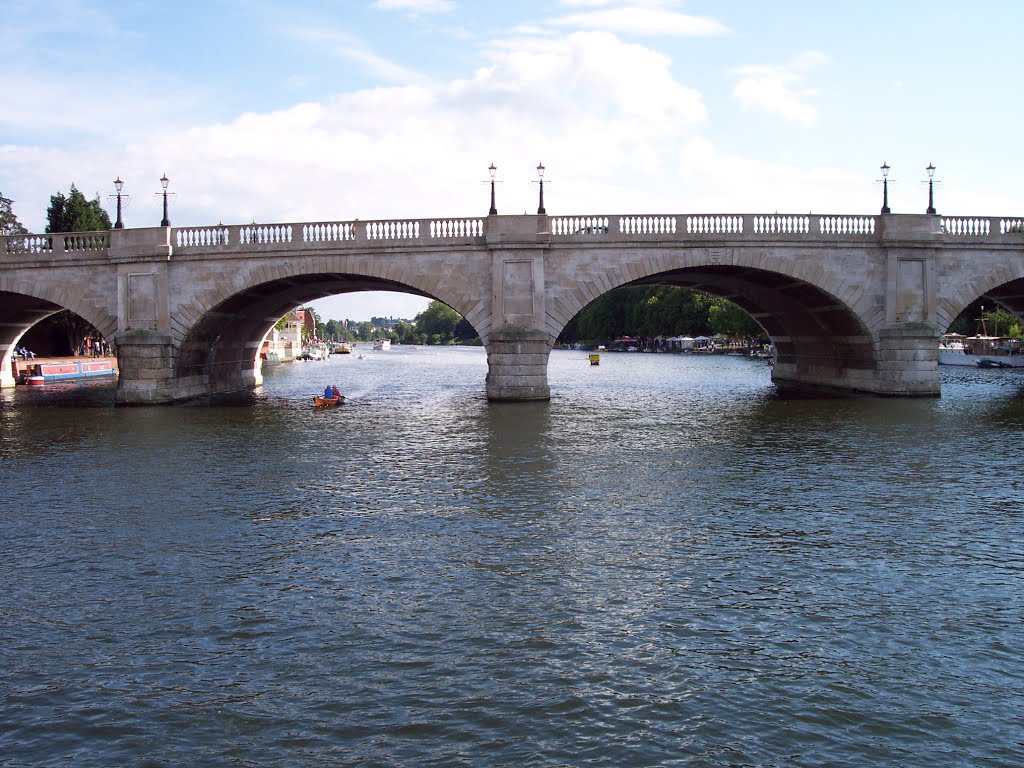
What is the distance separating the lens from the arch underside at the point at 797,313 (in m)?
38.1

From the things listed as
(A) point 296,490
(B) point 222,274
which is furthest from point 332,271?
(A) point 296,490

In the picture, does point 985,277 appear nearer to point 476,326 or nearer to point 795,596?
point 476,326

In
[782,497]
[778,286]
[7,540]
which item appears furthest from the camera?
[778,286]

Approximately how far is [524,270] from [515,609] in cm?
2565

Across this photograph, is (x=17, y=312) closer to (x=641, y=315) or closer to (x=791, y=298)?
(x=791, y=298)

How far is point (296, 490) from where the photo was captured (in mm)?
18469

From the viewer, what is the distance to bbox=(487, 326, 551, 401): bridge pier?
34.8 meters

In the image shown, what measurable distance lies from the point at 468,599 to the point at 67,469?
14450 millimetres

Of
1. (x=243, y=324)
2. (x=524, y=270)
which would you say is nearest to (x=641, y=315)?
(x=243, y=324)

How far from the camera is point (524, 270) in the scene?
35.4 meters

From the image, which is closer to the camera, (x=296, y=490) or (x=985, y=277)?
(x=296, y=490)

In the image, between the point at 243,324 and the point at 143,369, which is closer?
the point at 143,369

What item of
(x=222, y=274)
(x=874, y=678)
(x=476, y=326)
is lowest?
(x=874, y=678)

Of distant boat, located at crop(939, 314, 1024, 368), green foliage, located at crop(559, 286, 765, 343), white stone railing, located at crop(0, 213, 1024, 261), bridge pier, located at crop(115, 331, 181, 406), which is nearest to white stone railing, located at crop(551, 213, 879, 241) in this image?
white stone railing, located at crop(0, 213, 1024, 261)
